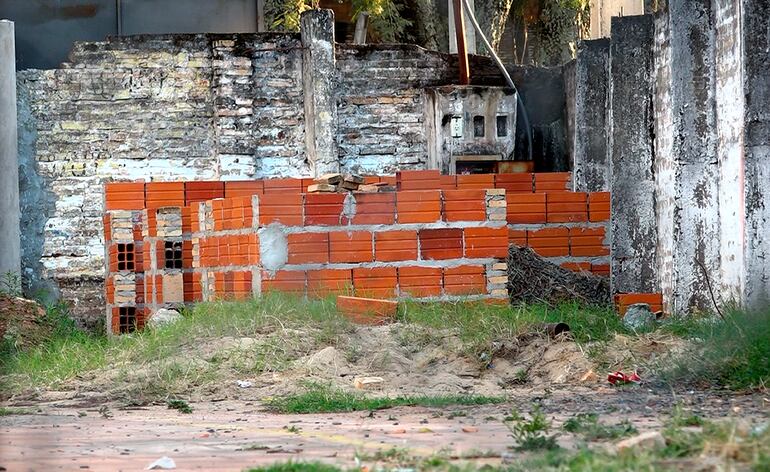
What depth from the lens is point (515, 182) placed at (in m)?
12.9

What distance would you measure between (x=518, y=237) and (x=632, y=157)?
4.06 feet

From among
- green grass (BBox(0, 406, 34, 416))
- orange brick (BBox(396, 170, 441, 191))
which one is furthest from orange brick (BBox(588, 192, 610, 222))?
green grass (BBox(0, 406, 34, 416))

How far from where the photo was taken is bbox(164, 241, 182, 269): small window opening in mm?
11984

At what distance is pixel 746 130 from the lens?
8914 millimetres

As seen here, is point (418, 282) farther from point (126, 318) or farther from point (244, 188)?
point (126, 318)

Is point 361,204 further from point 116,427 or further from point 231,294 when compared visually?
point 116,427

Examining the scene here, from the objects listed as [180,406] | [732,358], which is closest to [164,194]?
[180,406]

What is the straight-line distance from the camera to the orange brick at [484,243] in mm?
10406

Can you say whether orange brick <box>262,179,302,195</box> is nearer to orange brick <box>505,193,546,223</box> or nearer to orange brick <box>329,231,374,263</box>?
orange brick <box>329,231,374,263</box>

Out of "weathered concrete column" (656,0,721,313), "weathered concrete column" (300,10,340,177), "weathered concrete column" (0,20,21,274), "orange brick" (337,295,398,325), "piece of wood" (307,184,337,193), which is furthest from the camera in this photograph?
"weathered concrete column" (300,10,340,177)

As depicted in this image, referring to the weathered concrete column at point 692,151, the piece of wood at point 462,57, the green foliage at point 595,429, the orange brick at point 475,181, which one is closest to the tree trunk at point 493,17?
the piece of wood at point 462,57

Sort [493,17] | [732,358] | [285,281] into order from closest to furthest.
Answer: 1. [732,358]
2. [285,281]
3. [493,17]

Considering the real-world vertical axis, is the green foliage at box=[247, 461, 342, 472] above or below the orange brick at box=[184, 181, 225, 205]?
below

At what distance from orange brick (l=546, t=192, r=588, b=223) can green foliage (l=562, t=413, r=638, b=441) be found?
19.5 ft
